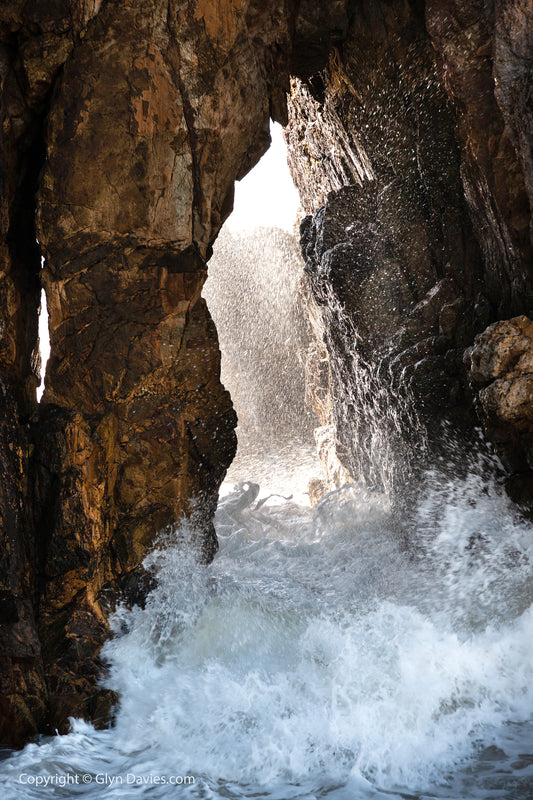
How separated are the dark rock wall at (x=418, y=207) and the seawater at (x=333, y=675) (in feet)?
3.69

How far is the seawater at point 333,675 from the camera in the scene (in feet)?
13.1

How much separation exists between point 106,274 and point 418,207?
128 inches

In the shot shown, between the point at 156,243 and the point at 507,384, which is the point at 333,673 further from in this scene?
the point at 156,243

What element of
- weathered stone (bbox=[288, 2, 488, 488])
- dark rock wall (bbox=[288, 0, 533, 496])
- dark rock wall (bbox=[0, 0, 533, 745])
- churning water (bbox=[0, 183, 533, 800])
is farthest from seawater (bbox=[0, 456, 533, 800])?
dark rock wall (bbox=[288, 0, 533, 496])

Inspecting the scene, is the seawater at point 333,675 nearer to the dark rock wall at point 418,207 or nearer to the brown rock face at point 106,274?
the brown rock face at point 106,274

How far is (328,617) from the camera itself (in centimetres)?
548

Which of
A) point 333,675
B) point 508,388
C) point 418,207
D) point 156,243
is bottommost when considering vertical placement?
point 333,675

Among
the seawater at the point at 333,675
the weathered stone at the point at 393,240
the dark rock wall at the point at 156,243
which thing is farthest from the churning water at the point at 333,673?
the weathered stone at the point at 393,240

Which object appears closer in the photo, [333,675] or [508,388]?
[333,675]

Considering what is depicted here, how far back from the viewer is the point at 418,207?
688cm

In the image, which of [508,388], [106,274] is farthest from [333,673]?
[106,274]

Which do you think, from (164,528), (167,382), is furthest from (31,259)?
(164,528)

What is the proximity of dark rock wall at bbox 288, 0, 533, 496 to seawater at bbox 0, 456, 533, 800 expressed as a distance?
1124 millimetres

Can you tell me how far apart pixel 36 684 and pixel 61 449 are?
1702 mm
